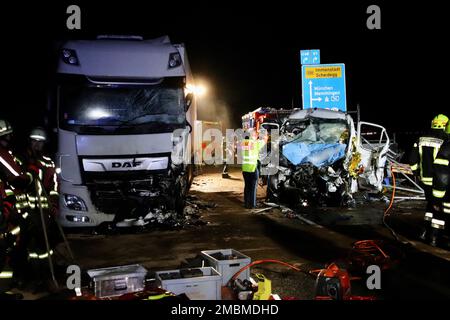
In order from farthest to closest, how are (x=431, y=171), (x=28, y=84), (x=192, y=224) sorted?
(x=28, y=84)
(x=192, y=224)
(x=431, y=171)

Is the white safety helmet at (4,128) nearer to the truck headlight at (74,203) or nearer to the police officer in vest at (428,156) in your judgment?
the truck headlight at (74,203)

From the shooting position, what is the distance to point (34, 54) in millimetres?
17812

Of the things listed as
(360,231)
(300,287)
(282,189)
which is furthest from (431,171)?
(282,189)

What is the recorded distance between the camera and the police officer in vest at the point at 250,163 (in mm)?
9211

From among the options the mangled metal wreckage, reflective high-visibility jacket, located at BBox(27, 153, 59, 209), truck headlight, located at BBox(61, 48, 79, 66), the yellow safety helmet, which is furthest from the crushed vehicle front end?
reflective high-visibility jacket, located at BBox(27, 153, 59, 209)

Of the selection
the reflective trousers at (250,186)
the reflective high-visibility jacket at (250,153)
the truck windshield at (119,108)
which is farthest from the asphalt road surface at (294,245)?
the truck windshield at (119,108)

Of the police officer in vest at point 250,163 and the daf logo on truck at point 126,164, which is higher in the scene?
the daf logo on truck at point 126,164

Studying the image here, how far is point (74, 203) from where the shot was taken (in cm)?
676

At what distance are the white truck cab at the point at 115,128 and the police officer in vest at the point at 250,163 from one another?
2363mm

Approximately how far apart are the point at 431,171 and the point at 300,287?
321cm

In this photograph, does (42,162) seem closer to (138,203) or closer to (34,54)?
(138,203)

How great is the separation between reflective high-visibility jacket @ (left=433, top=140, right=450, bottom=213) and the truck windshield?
13.7 ft

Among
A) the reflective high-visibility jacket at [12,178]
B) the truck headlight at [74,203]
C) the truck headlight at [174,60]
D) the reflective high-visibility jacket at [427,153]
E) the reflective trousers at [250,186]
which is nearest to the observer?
the reflective high-visibility jacket at [12,178]

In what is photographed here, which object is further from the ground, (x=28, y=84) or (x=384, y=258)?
(x=28, y=84)
